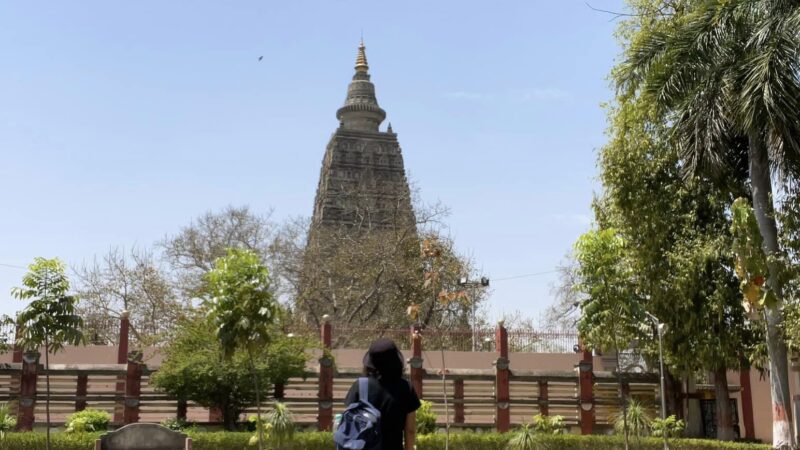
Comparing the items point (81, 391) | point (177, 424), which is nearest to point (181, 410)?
point (177, 424)

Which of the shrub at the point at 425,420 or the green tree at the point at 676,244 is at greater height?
the green tree at the point at 676,244

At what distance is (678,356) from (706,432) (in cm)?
550

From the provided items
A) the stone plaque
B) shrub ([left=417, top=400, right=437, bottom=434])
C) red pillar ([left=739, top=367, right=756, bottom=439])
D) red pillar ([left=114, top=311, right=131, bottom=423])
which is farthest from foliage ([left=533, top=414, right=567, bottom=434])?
red pillar ([left=114, top=311, right=131, bottom=423])

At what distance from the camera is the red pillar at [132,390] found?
63.4ft

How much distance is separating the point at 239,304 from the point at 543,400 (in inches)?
417

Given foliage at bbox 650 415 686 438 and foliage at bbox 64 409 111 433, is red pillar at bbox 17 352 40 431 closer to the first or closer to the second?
foliage at bbox 64 409 111 433

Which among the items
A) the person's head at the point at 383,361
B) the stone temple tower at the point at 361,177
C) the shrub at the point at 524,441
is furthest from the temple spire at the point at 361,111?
the person's head at the point at 383,361

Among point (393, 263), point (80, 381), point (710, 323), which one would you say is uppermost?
point (393, 263)

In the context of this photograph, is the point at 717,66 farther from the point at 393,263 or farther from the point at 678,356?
the point at 393,263

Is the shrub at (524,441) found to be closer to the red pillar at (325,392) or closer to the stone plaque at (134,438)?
the red pillar at (325,392)

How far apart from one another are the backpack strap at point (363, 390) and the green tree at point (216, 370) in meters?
13.9

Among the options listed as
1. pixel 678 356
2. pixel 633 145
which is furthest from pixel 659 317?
pixel 633 145

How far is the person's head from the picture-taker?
4484 millimetres

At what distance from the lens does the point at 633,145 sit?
68.8ft
